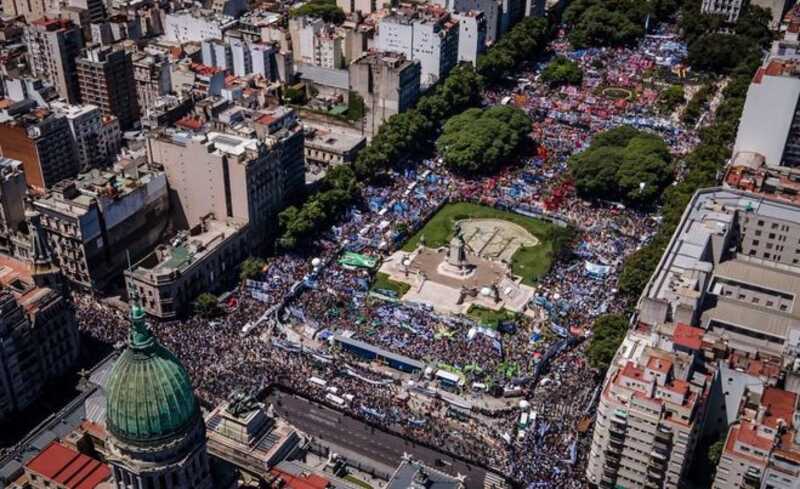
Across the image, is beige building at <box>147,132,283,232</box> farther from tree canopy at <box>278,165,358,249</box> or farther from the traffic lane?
the traffic lane

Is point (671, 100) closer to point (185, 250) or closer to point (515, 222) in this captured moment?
point (515, 222)

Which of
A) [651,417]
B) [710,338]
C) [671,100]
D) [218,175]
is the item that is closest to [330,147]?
[218,175]

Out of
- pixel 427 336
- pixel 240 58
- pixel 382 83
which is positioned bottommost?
pixel 427 336

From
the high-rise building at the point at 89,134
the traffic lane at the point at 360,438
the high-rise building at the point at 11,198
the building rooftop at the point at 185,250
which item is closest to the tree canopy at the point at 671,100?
the building rooftop at the point at 185,250

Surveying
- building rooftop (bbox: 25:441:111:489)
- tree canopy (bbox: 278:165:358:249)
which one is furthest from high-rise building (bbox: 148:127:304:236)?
building rooftop (bbox: 25:441:111:489)

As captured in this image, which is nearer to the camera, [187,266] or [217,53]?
[187,266]

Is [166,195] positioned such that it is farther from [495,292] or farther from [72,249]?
[495,292]
